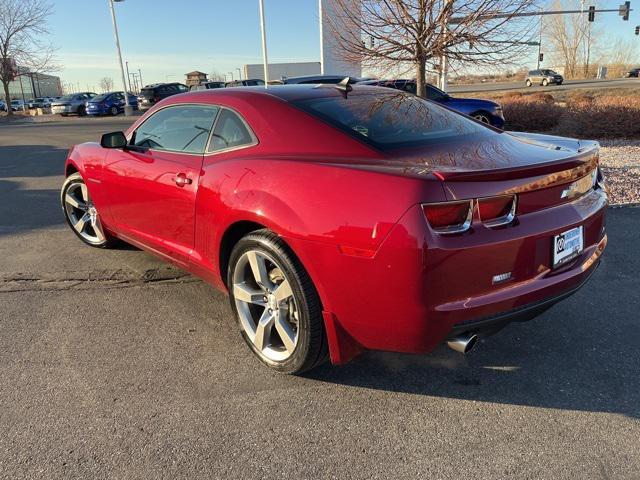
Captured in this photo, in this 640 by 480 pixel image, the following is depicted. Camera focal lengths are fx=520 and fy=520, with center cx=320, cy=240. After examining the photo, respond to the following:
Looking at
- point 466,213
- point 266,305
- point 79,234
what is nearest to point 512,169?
point 466,213

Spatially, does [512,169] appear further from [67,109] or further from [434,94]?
[67,109]

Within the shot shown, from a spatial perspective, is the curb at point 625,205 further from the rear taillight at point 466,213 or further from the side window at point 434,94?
the side window at point 434,94

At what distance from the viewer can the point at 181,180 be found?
11.0ft

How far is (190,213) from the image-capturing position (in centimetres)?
328

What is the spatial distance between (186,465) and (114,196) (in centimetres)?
261

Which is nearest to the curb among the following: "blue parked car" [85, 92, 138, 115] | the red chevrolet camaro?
the red chevrolet camaro

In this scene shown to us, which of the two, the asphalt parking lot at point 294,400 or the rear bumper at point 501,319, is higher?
the rear bumper at point 501,319

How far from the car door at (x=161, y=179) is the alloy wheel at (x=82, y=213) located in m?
0.69

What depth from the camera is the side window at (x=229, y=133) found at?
309cm

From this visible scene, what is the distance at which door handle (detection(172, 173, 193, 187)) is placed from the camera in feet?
10.8

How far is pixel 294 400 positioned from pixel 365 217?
1.05 m

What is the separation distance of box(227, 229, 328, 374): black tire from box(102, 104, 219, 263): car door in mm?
784

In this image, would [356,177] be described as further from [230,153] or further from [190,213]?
[190,213]

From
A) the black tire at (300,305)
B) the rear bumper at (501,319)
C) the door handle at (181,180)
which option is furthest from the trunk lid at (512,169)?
the door handle at (181,180)
